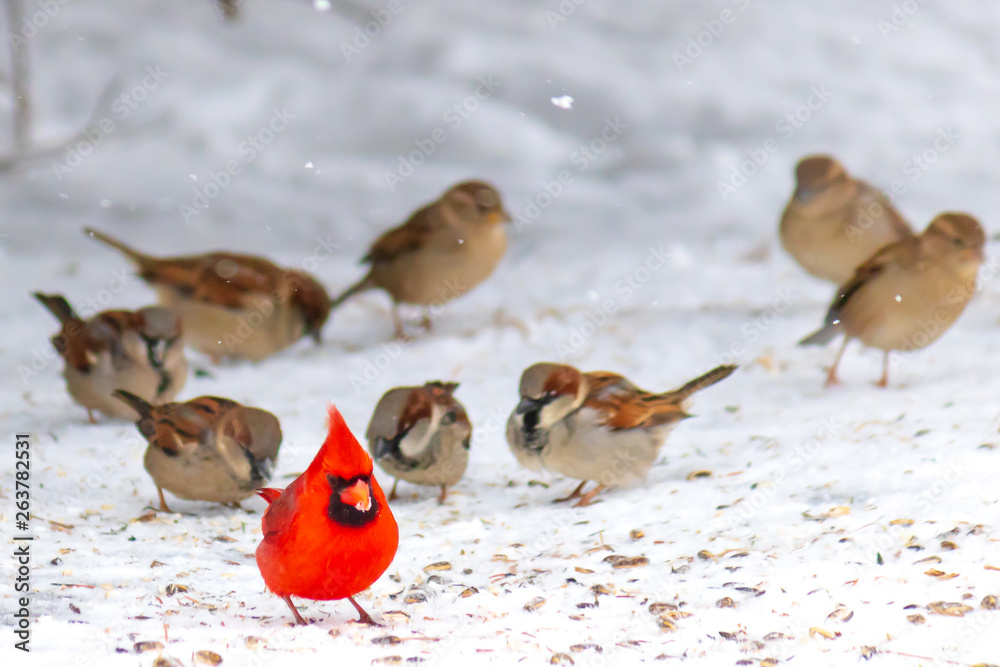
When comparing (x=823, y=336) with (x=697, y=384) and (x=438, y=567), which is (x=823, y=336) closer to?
(x=697, y=384)

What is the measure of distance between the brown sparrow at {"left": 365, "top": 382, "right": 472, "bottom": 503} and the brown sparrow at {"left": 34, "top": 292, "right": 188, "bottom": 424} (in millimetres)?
1320

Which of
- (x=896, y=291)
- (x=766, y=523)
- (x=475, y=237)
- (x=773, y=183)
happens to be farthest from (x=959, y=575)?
(x=773, y=183)

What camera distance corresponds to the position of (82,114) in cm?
978

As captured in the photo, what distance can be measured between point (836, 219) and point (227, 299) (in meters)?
3.37

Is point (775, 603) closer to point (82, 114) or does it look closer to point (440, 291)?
point (440, 291)

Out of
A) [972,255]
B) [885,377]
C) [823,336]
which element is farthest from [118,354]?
[972,255]

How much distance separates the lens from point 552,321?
671cm

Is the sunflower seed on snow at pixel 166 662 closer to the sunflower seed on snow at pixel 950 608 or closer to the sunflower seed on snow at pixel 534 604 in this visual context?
the sunflower seed on snow at pixel 534 604

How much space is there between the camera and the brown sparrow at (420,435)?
4.12 meters

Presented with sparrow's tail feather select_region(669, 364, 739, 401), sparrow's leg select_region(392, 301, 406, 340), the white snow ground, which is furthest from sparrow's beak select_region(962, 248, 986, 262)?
sparrow's leg select_region(392, 301, 406, 340)

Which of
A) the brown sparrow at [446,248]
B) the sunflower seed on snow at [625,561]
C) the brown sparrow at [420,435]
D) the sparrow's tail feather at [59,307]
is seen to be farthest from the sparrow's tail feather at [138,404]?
the brown sparrow at [446,248]

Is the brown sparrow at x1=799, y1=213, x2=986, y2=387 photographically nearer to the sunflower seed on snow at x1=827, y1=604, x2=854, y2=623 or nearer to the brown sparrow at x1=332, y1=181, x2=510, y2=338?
the brown sparrow at x1=332, y1=181, x2=510, y2=338

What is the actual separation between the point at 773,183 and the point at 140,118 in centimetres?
562

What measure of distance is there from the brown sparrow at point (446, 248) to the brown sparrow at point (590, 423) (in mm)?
2375
